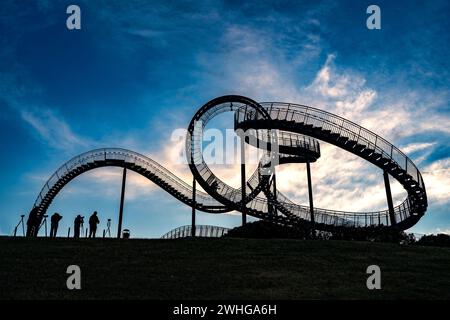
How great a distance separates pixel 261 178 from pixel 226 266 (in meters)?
23.1

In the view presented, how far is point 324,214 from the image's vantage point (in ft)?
101

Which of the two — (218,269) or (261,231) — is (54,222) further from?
(218,269)

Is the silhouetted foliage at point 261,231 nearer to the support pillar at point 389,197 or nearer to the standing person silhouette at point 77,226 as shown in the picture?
the support pillar at point 389,197

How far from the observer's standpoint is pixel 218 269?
14.3 metres

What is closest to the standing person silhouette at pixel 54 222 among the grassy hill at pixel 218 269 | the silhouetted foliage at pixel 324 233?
the grassy hill at pixel 218 269

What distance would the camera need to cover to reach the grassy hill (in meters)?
11.5

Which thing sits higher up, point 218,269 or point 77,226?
point 77,226

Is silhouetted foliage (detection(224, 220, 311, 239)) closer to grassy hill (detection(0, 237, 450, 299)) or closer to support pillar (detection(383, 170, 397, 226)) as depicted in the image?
grassy hill (detection(0, 237, 450, 299))

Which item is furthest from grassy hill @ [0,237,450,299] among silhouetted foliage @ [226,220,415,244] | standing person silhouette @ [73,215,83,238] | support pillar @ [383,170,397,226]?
support pillar @ [383,170,397,226]

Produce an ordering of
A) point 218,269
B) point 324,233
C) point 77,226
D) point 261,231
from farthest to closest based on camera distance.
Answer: point 324,233 < point 77,226 < point 261,231 < point 218,269

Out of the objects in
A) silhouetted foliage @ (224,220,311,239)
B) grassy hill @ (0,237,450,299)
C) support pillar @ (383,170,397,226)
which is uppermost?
support pillar @ (383,170,397,226)

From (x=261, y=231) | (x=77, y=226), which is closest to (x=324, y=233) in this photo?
(x=261, y=231)

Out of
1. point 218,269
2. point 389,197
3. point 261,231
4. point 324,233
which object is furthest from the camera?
point 324,233
